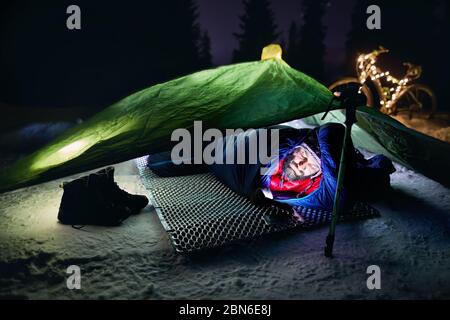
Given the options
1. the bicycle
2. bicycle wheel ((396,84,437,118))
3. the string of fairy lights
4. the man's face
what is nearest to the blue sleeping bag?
the man's face

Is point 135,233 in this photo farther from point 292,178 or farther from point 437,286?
point 437,286

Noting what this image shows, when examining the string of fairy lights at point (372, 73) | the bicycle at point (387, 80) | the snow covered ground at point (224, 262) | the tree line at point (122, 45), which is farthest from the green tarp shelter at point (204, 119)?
the tree line at point (122, 45)

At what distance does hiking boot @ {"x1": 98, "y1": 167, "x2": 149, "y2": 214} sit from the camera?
3.69 metres

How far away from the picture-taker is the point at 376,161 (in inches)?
169

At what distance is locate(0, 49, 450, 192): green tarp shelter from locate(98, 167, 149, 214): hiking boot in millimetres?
536

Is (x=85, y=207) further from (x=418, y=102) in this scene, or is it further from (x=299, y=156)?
(x=418, y=102)

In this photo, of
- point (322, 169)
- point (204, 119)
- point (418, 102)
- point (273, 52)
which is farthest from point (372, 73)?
point (204, 119)

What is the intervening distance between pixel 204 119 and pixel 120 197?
151cm

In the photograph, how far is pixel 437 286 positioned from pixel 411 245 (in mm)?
636

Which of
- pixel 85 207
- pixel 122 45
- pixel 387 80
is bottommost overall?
pixel 85 207

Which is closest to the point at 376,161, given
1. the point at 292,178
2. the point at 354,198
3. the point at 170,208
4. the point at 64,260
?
the point at 354,198

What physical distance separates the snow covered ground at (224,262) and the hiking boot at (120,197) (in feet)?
0.55

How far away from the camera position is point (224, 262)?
2832 mm
